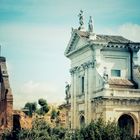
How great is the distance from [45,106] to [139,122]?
36.4m

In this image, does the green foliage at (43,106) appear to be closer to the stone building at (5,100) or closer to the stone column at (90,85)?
the stone building at (5,100)

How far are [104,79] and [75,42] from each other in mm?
7178

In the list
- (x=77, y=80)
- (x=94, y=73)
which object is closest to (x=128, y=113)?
(x=94, y=73)

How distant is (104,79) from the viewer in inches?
1486

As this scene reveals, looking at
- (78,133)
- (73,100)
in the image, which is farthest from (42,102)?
(78,133)

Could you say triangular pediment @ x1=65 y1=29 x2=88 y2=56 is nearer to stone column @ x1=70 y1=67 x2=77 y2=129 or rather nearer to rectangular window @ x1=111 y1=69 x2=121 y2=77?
stone column @ x1=70 y1=67 x2=77 y2=129

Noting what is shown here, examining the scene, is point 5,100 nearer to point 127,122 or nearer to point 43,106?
point 127,122

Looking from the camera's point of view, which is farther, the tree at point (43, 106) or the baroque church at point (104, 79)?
the tree at point (43, 106)

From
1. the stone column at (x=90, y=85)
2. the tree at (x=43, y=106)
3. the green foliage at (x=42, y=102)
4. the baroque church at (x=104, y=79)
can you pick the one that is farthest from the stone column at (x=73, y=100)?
the green foliage at (x=42, y=102)

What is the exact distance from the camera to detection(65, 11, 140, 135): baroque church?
123ft

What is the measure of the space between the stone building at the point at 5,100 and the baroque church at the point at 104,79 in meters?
6.59

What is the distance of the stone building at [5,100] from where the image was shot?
129 feet

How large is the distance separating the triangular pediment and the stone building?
6.91 metres

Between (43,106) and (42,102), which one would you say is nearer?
(43,106)
